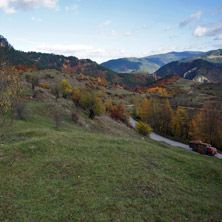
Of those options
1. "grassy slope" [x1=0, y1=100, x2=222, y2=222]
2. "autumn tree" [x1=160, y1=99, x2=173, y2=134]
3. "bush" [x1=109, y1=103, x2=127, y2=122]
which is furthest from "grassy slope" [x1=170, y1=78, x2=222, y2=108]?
"grassy slope" [x1=0, y1=100, x2=222, y2=222]

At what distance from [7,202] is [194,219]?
9.78 m

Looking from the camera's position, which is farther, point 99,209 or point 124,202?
point 124,202

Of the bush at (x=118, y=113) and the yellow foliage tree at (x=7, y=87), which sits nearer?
the yellow foliage tree at (x=7, y=87)

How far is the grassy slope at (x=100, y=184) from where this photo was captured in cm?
848

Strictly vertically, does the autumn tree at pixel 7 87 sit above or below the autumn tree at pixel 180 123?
above

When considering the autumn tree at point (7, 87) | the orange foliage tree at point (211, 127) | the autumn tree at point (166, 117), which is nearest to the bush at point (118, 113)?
the autumn tree at point (166, 117)

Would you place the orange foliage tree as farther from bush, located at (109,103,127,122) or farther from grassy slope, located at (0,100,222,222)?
grassy slope, located at (0,100,222,222)

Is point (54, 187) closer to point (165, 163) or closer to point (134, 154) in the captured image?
point (134, 154)

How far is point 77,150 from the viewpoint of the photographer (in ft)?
52.9

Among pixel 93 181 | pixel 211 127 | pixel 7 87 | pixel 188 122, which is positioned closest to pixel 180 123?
pixel 188 122

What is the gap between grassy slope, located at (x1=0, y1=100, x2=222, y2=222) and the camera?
8477mm

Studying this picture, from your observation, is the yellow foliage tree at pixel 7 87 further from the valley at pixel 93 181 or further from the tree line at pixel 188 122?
the tree line at pixel 188 122

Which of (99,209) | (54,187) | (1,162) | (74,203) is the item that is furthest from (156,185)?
(1,162)

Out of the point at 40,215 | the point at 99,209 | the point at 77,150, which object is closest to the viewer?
the point at 40,215
